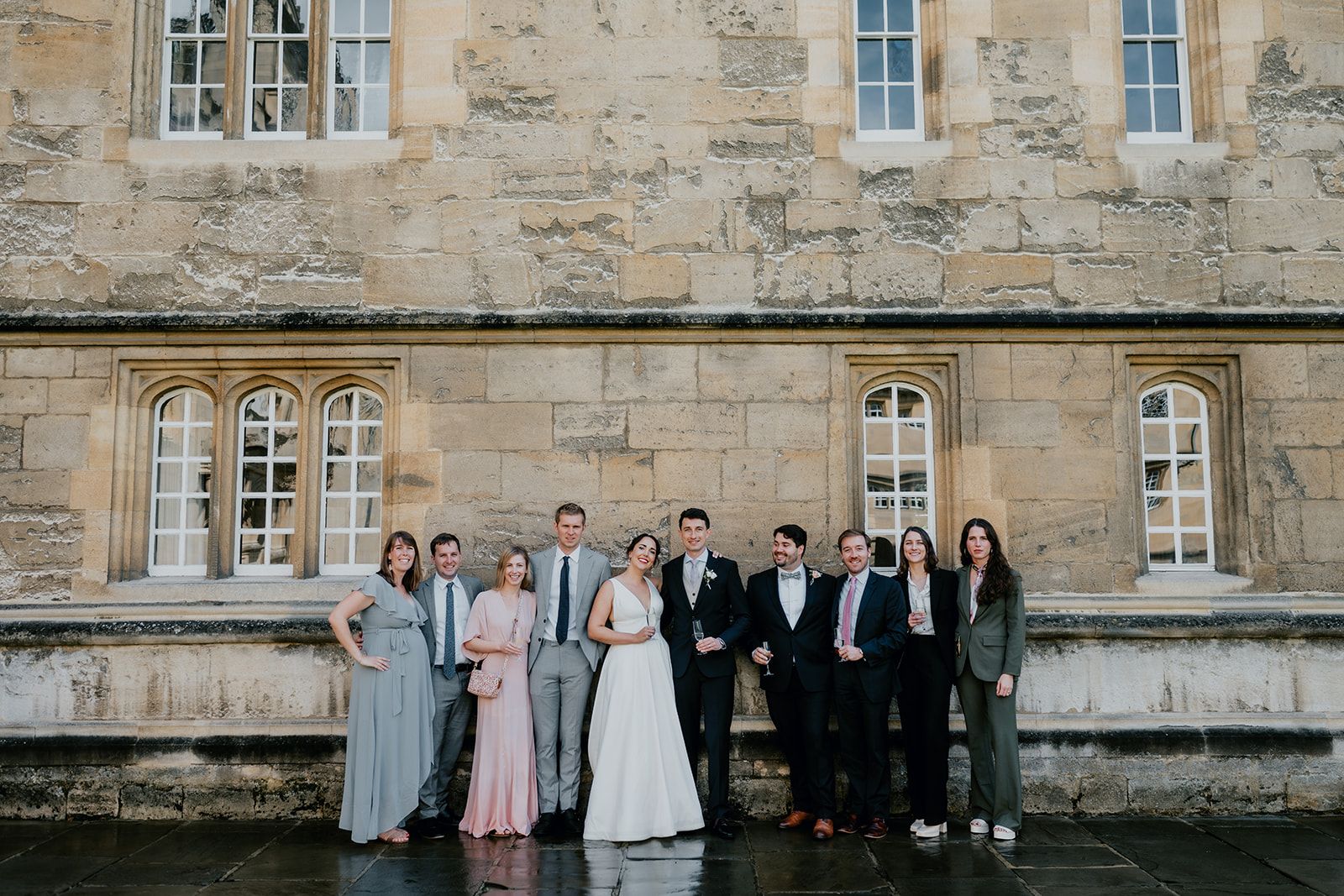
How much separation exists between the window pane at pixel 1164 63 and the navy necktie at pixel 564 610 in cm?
575

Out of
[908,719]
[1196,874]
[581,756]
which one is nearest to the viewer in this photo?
[1196,874]

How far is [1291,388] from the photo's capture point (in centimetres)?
757

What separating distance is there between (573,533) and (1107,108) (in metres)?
4.94

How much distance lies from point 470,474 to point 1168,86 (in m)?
5.99

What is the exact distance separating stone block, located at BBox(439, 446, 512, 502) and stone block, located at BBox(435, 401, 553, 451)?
0.06 meters

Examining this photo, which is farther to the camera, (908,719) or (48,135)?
(48,135)

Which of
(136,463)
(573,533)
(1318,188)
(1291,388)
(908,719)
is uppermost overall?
(1318,188)

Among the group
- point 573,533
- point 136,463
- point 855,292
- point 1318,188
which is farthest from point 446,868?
point 1318,188

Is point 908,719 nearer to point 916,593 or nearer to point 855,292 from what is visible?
point 916,593

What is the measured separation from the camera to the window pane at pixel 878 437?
7.73 meters

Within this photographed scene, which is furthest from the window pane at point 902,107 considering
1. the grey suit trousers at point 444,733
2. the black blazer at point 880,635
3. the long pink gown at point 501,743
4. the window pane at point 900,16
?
the grey suit trousers at point 444,733

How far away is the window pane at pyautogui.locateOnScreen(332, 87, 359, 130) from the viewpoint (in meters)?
8.06

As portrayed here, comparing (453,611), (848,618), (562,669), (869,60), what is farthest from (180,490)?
(869,60)

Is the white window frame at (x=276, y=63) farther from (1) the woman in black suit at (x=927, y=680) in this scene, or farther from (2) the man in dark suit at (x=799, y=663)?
(1) the woman in black suit at (x=927, y=680)
